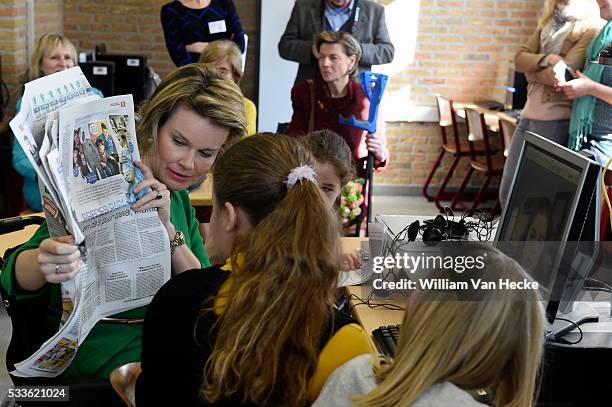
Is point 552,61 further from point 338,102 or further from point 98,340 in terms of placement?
point 98,340

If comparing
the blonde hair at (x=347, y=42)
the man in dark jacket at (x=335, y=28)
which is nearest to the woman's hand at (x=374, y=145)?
Result: the blonde hair at (x=347, y=42)

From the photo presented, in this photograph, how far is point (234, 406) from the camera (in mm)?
1600

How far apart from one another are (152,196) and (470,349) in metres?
0.94

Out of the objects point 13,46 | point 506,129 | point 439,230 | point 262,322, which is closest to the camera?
point 262,322

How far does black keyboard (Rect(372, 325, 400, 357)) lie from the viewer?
2.09 m

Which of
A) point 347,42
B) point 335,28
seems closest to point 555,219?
point 347,42

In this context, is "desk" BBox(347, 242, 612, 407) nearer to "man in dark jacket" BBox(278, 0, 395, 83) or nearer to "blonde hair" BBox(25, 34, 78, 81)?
"man in dark jacket" BBox(278, 0, 395, 83)

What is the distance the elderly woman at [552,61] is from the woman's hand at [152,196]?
2.65 meters

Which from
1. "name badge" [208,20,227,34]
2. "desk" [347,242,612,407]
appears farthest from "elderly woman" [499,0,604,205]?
"desk" [347,242,612,407]

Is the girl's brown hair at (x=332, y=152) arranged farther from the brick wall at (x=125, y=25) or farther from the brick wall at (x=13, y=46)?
the brick wall at (x=125, y=25)

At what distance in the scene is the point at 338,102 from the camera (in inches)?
181

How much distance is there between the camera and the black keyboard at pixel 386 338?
6.87ft

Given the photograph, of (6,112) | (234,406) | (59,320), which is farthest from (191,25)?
(234,406)

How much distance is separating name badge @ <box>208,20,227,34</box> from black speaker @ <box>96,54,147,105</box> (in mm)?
491
